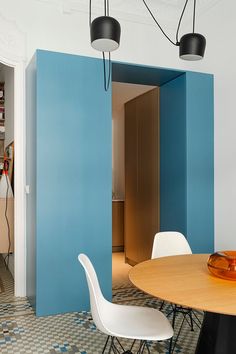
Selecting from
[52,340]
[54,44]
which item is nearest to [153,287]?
[52,340]

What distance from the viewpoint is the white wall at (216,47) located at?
4.05m

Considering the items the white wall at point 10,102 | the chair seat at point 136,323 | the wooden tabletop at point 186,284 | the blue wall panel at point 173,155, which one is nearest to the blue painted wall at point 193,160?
the blue wall panel at point 173,155

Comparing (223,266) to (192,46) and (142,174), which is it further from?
(142,174)

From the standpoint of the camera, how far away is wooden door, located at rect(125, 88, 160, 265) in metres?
4.86

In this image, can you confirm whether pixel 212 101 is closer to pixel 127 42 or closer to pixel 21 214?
pixel 127 42

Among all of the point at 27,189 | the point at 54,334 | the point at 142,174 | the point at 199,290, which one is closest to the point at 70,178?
the point at 27,189

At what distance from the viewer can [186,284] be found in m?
1.98

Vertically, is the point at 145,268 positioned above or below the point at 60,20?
below

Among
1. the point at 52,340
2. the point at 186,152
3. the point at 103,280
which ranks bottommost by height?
the point at 52,340

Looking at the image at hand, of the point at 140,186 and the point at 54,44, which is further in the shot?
the point at 140,186

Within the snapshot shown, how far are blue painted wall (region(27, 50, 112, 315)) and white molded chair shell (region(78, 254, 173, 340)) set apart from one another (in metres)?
1.22

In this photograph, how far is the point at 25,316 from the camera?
3.46 metres

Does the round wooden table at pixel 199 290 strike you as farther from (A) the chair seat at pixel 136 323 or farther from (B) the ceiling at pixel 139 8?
(B) the ceiling at pixel 139 8

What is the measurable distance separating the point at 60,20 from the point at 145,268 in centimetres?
328
